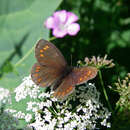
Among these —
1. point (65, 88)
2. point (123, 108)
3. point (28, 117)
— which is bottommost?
point (123, 108)

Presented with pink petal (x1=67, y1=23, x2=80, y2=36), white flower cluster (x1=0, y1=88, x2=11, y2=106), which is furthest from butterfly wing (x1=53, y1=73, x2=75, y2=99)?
pink petal (x1=67, y1=23, x2=80, y2=36)

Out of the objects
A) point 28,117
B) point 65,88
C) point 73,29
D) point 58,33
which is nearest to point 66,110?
point 65,88

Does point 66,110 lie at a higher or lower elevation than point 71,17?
lower

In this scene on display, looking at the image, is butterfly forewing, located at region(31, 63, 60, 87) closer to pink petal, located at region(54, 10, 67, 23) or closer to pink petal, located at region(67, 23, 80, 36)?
pink petal, located at region(67, 23, 80, 36)

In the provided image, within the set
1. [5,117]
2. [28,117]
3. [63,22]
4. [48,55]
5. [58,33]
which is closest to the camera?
[5,117]

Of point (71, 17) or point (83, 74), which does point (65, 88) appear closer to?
point (83, 74)

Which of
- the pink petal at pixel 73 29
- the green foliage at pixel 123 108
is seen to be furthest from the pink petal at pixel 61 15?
the green foliage at pixel 123 108

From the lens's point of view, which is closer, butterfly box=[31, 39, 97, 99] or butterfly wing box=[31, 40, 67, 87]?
butterfly box=[31, 39, 97, 99]

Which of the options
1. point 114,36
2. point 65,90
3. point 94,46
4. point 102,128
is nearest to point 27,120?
point 65,90

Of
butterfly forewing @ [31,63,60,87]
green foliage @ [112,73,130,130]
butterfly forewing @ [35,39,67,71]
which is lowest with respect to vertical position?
green foliage @ [112,73,130,130]
